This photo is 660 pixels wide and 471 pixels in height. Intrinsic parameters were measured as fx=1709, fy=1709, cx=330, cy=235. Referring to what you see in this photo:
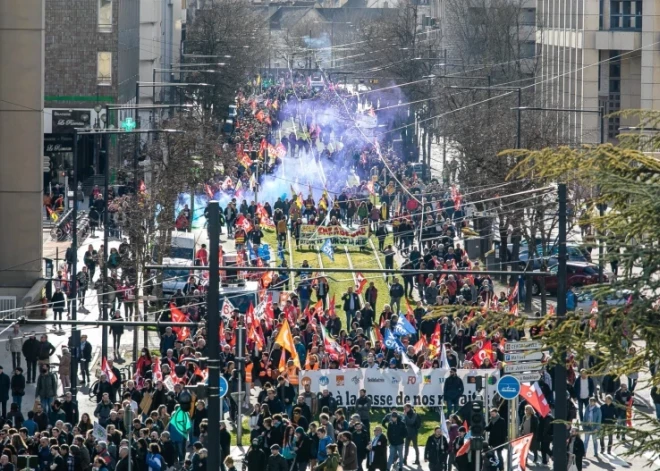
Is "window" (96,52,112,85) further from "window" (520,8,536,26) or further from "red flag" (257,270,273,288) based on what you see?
"red flag" (257,270,273,288)

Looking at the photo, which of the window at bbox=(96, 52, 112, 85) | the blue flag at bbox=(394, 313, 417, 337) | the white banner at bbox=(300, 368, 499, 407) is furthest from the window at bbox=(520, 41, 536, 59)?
the white banner at bbox=(300, 368, 499, 407)

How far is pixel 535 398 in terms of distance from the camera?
27391 mm

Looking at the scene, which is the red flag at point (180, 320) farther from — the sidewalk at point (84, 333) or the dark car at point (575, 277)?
the dark car at point (575, 277)

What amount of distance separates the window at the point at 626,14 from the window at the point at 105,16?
22659mm

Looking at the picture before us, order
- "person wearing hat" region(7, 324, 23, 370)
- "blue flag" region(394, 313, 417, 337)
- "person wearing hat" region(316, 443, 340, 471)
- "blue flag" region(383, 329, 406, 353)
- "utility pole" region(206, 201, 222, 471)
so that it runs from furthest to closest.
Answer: "blue flag" region(394, 313, 417, 337) → "person wearing hat" region(7, 324, 23, 370) → "blue flag" region(383, 329, 406, 353) → "person wearing hat" region(316, 443, 340, 471) → "utility pole" region(206, 201, 222, 471)

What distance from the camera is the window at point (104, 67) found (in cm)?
→ 7769

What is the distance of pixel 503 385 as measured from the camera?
25719 mm

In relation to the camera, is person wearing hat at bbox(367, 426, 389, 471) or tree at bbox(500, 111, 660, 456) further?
person wearing hat at bbox(367, 426, 389, 471)

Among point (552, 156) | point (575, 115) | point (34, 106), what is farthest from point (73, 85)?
point (552, 156)

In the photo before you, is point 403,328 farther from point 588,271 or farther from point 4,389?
point 588,271

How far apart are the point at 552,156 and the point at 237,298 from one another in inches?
1122

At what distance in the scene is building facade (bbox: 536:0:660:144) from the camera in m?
66.4

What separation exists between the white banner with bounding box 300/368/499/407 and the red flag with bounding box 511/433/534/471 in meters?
5.20

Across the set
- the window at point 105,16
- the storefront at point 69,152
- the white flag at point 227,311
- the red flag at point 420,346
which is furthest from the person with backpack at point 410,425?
the window at point 105,16
